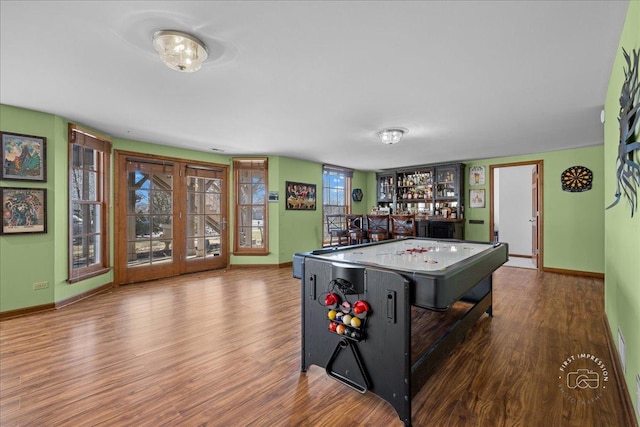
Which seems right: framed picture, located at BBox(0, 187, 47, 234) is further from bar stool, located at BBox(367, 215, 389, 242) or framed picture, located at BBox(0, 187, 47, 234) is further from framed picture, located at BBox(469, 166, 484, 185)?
framed picture, located at BBox(469, 166, 484, 185)

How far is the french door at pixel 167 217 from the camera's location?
4.57 metres

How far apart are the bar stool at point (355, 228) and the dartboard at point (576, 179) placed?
384 centimetres

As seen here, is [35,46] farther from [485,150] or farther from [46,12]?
[485,150]

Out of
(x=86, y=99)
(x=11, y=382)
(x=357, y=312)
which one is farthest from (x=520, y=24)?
(x=11, y=382)

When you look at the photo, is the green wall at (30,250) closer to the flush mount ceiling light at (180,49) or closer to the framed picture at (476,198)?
the flush mount ceiling light at (180,49)

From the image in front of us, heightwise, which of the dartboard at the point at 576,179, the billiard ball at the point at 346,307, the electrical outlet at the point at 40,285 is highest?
the dartboard at the point at 576,179

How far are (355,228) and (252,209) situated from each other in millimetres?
2362

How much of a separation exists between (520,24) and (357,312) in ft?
6.58

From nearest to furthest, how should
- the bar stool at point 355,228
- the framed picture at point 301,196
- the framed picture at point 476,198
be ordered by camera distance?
the framed picture at point 301,196 < the framed picture at point 476,198 < the bar stool at point 355,228

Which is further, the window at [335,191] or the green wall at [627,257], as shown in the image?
the window at [335,191]

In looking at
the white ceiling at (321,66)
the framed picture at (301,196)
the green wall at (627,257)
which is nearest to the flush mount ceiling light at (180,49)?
the white ceiling at (321,66)

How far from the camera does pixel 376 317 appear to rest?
171cm

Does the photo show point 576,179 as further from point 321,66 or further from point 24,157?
point 24,157

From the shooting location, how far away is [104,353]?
2377 mm
